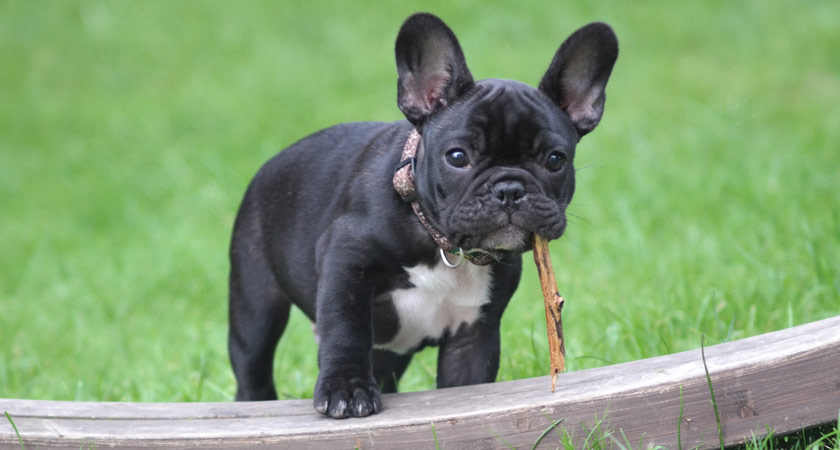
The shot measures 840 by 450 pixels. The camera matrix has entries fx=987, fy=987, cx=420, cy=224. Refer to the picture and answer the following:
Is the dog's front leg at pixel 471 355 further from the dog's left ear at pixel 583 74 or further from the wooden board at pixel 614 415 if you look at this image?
the dog's left ear at pixel 583 74

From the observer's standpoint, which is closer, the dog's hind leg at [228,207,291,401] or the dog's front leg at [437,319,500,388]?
the dog's front leg at [437,319,500,388]

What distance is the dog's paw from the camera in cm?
300

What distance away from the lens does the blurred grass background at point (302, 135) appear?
495cm

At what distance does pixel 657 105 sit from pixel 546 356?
20.9 feet

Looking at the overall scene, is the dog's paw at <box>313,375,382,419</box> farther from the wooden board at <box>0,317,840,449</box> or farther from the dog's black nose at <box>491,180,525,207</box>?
the dog's black nose at <box>491,180,525,207</box>

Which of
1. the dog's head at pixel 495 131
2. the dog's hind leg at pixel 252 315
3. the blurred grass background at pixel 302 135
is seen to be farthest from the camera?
the blurred grass background at pixel 302 135

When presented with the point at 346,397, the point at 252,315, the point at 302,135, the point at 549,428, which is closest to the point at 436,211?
the point at 346,397

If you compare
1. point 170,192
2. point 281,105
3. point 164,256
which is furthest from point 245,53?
point 164,256

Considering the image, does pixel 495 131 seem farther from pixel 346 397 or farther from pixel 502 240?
pixel 346 397

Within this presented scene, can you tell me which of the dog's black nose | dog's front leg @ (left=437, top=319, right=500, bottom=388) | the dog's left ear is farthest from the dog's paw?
the dog's left ear

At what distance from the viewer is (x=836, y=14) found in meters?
12.0

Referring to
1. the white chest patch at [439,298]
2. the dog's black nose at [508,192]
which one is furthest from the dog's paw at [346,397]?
the dog's black nose at [508,192]

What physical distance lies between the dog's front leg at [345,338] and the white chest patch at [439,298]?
0.17 metres

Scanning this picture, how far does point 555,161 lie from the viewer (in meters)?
3.09
